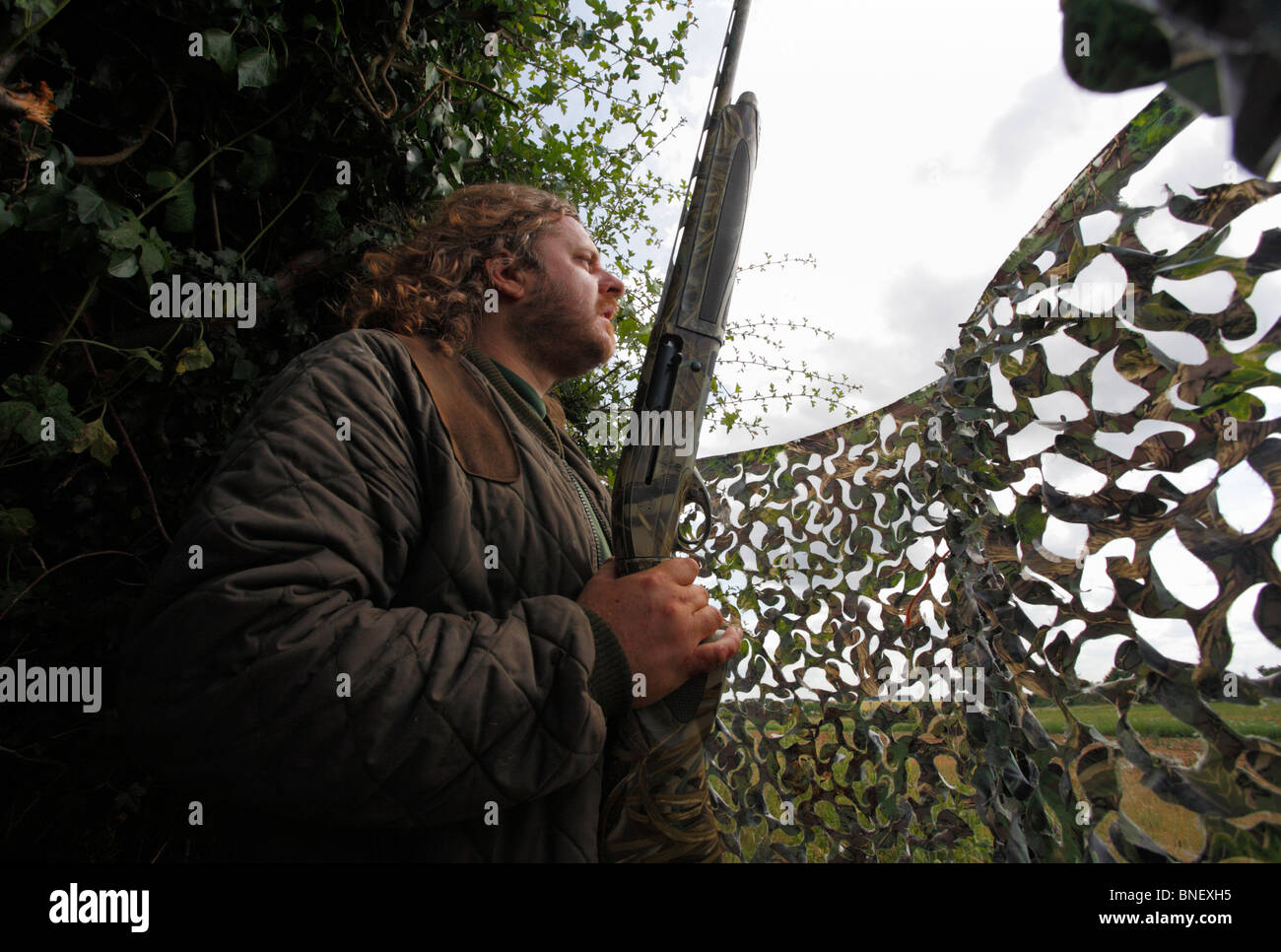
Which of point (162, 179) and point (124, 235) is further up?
point (162, 179)

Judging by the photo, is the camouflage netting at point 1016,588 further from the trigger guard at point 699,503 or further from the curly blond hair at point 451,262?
the curly blond hair at point 451,262

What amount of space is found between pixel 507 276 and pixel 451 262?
0.53 feet

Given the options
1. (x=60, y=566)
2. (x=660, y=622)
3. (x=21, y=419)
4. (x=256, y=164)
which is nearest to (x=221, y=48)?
(x=256, y=164)

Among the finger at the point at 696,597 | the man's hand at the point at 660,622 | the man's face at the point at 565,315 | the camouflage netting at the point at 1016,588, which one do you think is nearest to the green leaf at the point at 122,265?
the man's face at the point at 565,315

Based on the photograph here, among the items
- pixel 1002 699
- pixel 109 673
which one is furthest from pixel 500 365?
pixel 1002 699

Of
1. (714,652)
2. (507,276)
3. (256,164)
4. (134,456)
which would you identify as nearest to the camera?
(714,652)

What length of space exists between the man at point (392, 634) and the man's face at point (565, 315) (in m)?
0.32

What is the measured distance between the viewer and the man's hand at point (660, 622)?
1.21 meters

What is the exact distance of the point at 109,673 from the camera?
1709 millimetres

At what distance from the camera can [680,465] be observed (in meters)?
1.42

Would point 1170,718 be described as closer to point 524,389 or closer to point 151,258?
point 524,389

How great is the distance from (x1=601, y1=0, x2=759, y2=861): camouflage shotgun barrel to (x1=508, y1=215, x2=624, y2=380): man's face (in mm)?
324
